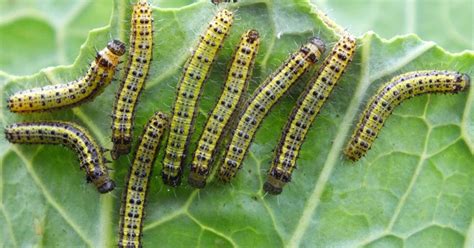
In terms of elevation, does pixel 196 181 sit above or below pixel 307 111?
below

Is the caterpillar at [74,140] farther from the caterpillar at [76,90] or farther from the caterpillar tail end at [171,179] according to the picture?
the caterpillar tail end at [171,179]

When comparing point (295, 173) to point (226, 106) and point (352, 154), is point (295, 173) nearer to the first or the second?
point (352, 154)

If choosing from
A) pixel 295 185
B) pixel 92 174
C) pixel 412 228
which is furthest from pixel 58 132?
pixel 412 228

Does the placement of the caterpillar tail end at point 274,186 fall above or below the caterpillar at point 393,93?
below

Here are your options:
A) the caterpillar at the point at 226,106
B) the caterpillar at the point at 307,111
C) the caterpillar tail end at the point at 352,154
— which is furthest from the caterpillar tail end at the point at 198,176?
the caterpillar tail end at the point at 352,154

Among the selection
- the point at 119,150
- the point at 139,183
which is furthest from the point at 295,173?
the point at 119,150

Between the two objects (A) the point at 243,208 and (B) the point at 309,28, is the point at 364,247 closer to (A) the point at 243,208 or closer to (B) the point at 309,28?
(A) the point at 243,208
